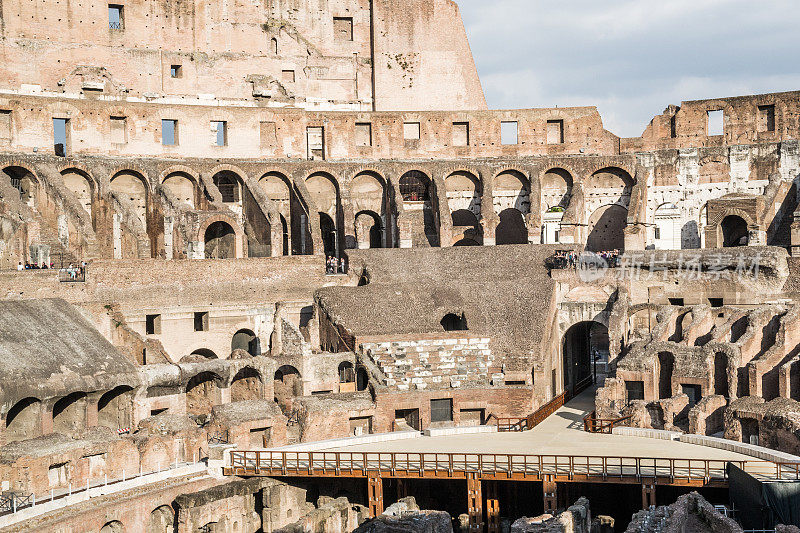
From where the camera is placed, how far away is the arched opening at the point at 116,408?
3316 centimetres

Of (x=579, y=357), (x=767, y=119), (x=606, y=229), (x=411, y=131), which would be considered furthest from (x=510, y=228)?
(x=767, y=119)

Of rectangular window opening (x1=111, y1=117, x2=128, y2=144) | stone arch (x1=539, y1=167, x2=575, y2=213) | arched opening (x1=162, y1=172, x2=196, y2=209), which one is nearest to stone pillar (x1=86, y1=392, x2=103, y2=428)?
arched opening (x1=162, y1=172, x2=196, y2=209)

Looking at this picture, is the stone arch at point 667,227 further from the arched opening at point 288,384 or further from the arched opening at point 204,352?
the arched opening at point 204,352

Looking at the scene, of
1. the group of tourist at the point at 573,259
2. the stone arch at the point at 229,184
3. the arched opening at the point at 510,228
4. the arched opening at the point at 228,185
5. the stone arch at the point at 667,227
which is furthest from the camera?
the arched opening at the point at 510,228

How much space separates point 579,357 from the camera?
44594 millimetres

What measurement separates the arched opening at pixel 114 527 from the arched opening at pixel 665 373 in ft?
59.2

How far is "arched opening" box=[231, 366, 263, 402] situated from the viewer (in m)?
35.9

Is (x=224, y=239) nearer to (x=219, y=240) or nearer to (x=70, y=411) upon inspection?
(x=219, y=240)

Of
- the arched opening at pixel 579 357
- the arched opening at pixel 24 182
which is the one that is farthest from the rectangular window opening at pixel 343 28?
the arched opening at pixel 579 357

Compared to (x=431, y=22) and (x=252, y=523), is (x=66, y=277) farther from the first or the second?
(x=431, y=22)

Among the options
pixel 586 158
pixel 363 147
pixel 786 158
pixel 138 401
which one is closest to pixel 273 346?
pixel 138 401

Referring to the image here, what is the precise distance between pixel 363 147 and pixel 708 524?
29.3m

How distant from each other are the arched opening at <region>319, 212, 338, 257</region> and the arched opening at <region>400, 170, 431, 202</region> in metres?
3.44

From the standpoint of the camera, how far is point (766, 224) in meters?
44.3
